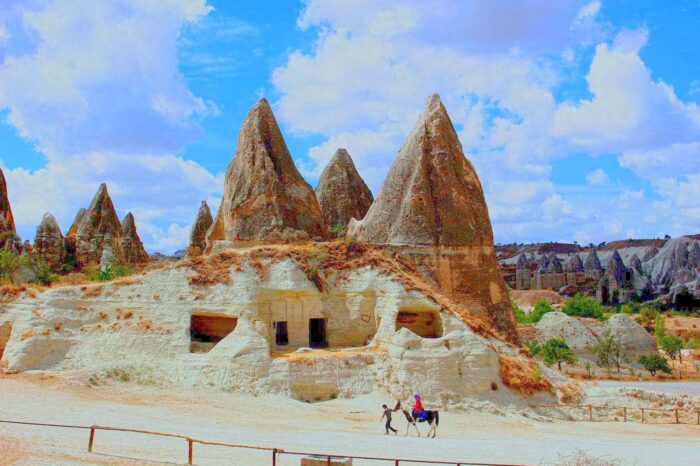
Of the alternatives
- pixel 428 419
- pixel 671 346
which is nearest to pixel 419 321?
pixel 428 419

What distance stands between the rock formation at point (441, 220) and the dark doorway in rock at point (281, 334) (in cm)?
607

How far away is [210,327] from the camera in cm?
2725

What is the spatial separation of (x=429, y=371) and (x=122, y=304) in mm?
11314

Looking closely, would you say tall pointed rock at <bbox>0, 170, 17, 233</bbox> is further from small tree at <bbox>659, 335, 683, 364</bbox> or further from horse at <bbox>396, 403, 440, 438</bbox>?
small tree at <bbox>659, 335, 683, 364</bbox>

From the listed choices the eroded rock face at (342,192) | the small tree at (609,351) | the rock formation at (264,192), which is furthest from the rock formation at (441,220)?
the small tree at (609,351)

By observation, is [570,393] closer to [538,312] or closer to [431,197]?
[431,197]

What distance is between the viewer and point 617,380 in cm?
4266

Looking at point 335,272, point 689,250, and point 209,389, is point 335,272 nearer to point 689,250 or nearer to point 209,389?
point 209,389

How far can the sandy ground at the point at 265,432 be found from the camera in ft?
52.4

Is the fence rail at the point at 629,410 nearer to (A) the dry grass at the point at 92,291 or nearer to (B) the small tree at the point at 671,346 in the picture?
(A) the dry grass at the point at 92,291

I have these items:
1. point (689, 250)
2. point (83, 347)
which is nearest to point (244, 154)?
point (83, 347)

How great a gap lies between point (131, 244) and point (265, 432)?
43.0 meters

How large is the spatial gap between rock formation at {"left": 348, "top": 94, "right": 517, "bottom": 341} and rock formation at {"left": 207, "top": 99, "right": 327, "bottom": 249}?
3.09 m

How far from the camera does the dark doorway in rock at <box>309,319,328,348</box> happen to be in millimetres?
28047
